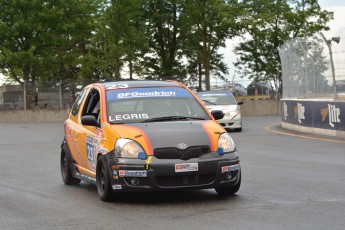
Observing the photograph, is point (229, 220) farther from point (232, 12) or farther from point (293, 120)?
point (232, 12)

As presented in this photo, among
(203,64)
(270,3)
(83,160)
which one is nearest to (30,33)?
(203,64)

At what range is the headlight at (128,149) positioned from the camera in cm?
940

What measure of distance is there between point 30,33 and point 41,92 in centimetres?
878

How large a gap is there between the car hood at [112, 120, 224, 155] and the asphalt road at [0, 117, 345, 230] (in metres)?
0.70

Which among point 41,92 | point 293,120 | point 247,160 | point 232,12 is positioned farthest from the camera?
point 232,12

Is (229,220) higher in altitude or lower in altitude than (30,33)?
lower

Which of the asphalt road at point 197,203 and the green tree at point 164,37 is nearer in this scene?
the asphalt road at point 197,203

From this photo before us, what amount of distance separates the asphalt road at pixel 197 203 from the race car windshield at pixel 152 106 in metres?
0.96

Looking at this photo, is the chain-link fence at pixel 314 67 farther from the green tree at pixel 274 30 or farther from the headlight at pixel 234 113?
the green tree at pixel 274 30

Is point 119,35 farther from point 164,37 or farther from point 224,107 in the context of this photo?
point 224,107

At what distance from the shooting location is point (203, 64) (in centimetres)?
6238

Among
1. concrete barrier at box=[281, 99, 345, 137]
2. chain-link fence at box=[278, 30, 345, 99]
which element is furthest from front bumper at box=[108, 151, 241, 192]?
concrete barrier at box=[281, 99, 345, 137]

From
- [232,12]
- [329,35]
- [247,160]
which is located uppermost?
[232,12]

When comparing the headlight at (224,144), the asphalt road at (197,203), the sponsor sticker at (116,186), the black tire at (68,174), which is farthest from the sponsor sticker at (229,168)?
the black tire at (68,174)
